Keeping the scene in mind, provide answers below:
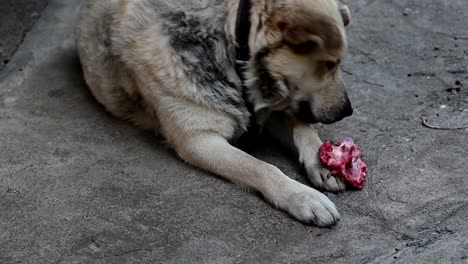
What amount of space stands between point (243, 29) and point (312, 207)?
98 centimetres

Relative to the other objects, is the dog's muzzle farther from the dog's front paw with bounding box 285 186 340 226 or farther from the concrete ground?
the dog's front paw with bounding box 285 186 340 226

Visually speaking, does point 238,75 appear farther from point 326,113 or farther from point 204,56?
point 326,113

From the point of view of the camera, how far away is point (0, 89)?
5145mm

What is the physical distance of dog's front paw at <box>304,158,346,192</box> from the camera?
163 inches

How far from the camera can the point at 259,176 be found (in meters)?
4.09

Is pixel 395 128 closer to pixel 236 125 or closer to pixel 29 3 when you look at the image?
pixel 236 125

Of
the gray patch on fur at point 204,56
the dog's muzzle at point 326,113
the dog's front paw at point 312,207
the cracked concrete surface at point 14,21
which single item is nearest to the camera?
the dog's front paw at point 312,207

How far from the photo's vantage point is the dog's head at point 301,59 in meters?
3.94

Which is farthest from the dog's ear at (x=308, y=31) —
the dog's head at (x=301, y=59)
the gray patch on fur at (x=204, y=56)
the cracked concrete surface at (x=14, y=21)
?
the cracked concrete surface at (x=14, y=21)

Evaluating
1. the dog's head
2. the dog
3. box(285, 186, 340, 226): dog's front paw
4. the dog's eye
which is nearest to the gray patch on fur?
the dog

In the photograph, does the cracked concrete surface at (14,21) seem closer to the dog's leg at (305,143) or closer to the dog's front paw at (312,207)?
the dog's leg at (305,143)

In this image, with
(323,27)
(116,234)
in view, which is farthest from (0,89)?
(323,27)

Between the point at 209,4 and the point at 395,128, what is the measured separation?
134 cm

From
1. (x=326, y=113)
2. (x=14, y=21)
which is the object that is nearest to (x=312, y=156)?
(x=326, y=113)
